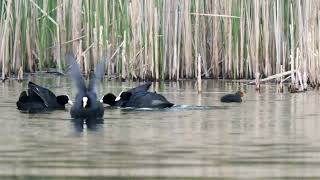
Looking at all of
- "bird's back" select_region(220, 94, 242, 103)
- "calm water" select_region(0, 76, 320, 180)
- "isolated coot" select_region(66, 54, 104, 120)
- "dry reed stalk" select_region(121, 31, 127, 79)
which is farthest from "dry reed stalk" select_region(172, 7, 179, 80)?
"isolated coot" select_region(66, 54, 104, 120)

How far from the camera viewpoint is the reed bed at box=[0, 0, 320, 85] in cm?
1686

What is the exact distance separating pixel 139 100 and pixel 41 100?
3.76ft

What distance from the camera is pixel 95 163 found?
24.3 feet

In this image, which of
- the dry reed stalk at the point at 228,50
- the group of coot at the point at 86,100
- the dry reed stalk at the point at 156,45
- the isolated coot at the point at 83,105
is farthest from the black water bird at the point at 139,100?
the dry reed stalk at the point at 228,50

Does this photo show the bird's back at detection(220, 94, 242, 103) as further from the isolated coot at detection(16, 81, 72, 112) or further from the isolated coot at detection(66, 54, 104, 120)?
the isolated coot at detection(66, 54, 104, 120)

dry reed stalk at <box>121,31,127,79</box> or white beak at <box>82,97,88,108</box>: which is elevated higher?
dry reed stalk at <box>121,31,127,79</box>

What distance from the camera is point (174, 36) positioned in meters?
17.4

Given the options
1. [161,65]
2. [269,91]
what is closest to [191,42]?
[161,65]

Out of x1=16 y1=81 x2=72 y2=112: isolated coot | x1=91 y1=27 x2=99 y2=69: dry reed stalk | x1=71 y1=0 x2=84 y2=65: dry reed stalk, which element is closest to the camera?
x1=16 y1=81 x2=72 y2=112: isolated coot

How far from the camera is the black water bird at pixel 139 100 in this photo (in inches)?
500

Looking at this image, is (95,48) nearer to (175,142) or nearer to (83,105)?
(83,105)

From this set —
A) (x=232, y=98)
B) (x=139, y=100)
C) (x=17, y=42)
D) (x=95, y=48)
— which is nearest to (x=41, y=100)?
(x=139, y=100)

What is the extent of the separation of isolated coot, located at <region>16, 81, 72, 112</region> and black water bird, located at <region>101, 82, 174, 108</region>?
615 mm

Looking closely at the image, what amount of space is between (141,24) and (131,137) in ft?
27.2
